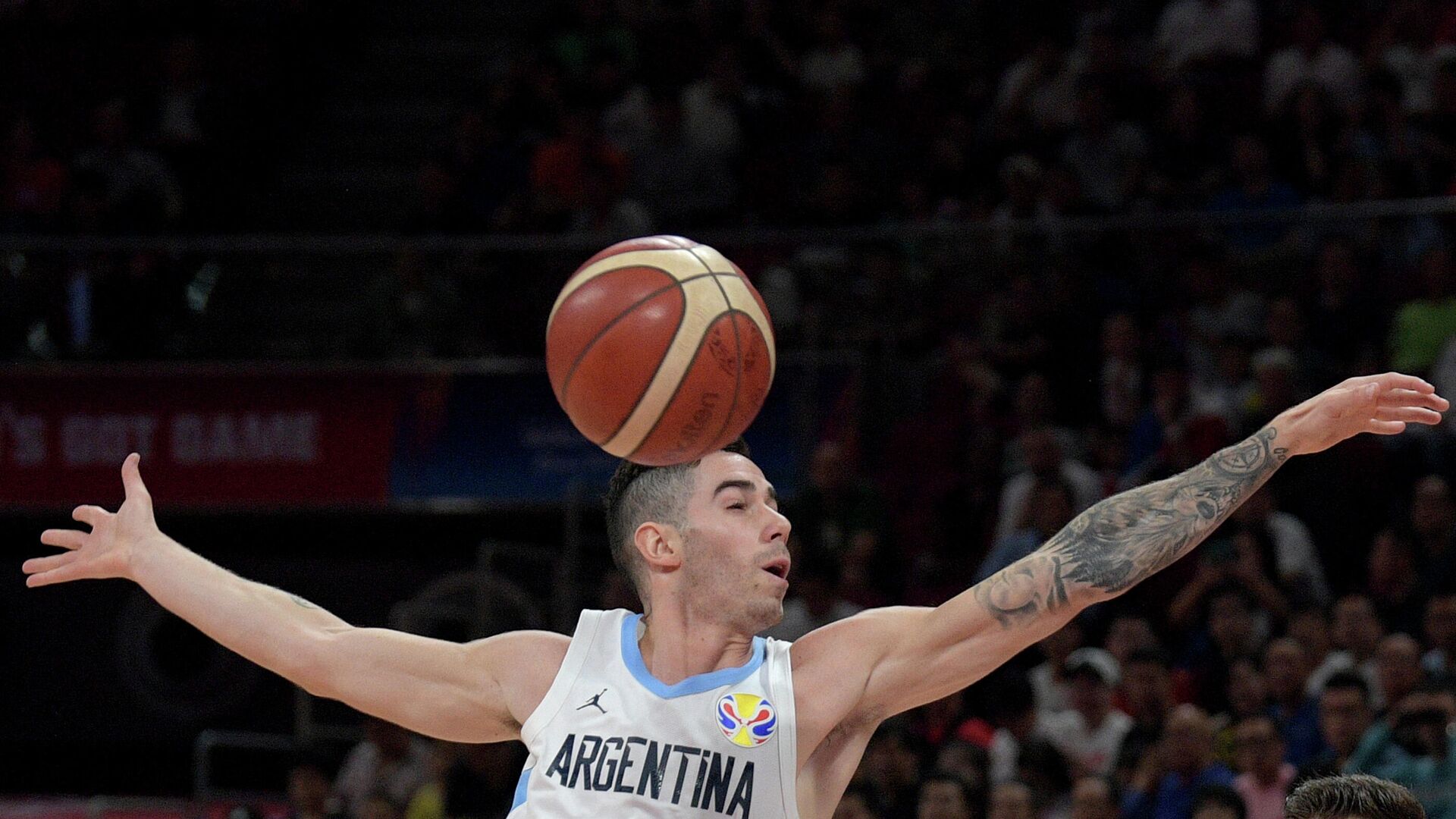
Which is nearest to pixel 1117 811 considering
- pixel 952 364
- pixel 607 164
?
pixel 952 364

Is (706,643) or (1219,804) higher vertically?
(706,643)

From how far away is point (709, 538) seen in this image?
428 centimetres

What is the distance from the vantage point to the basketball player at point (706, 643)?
3.96 metres

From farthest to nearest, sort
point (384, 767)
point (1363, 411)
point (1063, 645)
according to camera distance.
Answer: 1. point (384, 767)
2. point (1063, 645)
3. point (1363, 411)

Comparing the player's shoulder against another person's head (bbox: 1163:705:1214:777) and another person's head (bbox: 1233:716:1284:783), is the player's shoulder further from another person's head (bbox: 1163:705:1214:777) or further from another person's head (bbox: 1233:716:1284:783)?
another person's head (bbox: 1233:716:1284:783)

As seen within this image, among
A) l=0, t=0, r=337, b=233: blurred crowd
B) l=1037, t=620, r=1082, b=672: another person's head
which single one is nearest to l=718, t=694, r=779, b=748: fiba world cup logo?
l=1037, t=620, r=1082, b=672: another person's head

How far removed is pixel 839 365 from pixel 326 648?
630 centimetres

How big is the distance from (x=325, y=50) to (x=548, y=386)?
6.62 metres

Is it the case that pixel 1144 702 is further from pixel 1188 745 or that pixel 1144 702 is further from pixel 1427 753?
pixel 1427 753

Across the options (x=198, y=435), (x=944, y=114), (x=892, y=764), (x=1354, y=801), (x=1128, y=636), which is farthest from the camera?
(x=944, y=114)

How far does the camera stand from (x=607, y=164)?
506 inches

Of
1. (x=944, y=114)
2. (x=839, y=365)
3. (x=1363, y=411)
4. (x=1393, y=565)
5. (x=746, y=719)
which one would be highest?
(x=944, y=114)

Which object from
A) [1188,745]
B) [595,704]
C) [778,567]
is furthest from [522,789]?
[1188,745]

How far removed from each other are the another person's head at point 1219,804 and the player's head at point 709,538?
12.3ft
